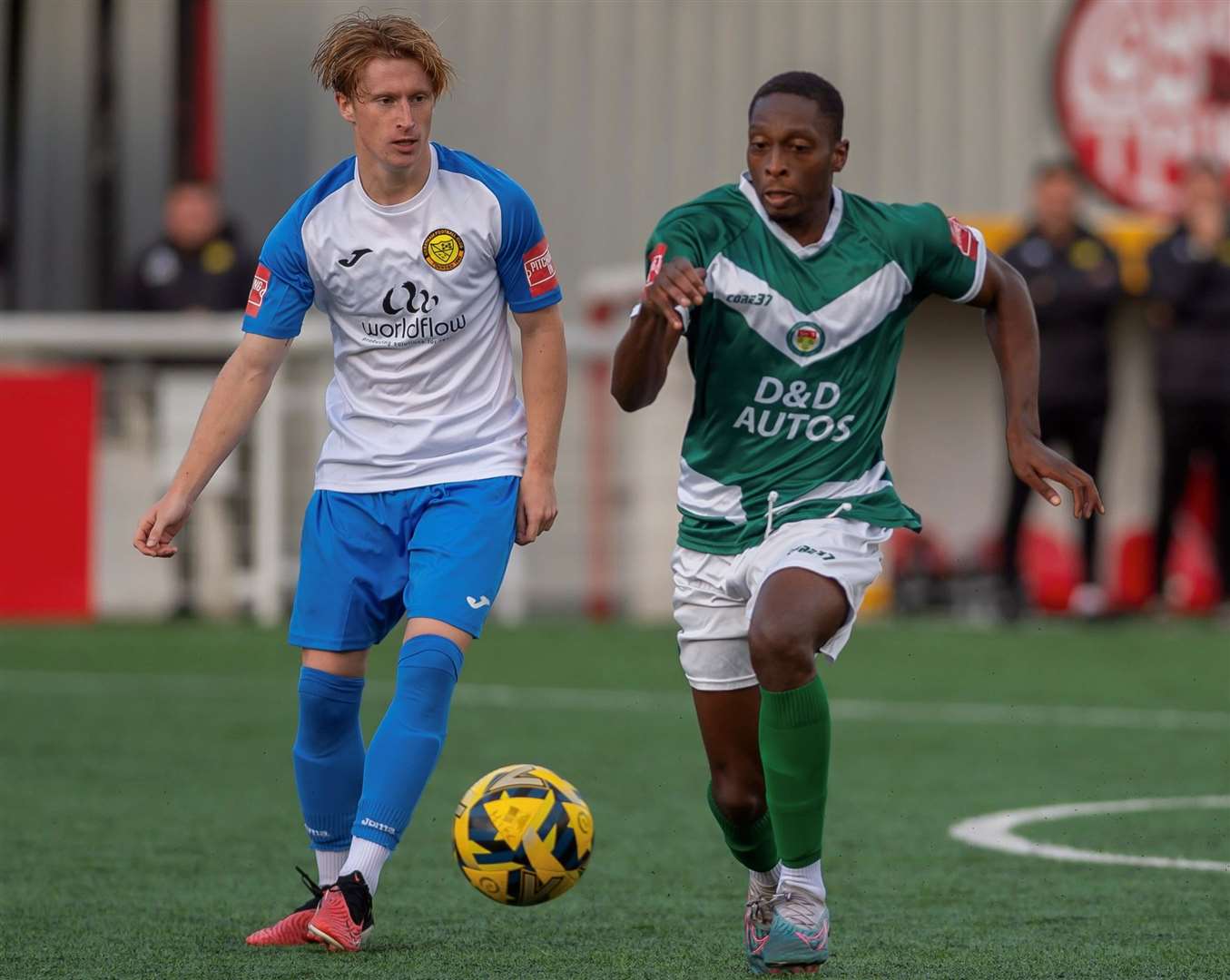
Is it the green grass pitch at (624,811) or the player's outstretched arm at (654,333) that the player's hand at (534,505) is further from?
the green grass pitch at (624,811)

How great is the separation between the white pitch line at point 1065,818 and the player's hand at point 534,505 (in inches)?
71.4

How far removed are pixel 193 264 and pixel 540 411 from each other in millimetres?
9348

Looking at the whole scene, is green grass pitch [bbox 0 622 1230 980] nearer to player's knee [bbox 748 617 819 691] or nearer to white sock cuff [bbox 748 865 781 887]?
white sock cuff [bbox 748 865 781 887]

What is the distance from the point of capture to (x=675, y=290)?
479 centimetres

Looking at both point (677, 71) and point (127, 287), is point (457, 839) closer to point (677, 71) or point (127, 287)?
point (127, 287)

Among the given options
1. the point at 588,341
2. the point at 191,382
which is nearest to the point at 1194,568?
the point at 588,341

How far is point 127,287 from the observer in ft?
48.8

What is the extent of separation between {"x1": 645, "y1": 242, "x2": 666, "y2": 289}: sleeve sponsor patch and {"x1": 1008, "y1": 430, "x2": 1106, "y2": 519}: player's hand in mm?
893

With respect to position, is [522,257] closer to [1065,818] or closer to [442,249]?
[442,249]

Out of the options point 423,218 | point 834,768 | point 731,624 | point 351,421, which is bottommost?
point 834,768

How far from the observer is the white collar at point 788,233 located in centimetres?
524

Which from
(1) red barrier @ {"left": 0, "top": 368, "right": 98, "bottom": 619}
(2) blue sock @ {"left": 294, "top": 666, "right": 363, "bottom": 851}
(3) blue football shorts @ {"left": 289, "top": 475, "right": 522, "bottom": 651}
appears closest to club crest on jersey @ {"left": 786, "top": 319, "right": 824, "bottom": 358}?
(3) blue football shorts @ {"left": 289, "top": 475, "right": 522, "bottom": 651}

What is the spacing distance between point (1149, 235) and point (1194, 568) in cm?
230

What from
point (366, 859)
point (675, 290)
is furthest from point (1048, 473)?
point (366, 859)
